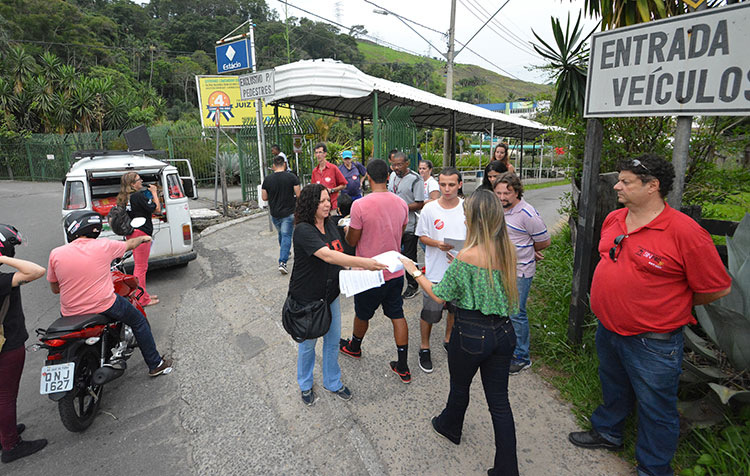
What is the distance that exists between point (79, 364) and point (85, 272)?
71 centimetres

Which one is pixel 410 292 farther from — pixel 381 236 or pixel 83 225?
pixel 83 225

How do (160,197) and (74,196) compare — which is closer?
(74,196)

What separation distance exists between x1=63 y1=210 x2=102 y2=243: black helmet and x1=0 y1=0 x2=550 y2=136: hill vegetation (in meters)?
5.66

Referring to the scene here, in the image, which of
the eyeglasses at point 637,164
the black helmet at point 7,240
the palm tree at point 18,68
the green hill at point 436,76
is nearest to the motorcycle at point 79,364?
the black helmet at point 7,240

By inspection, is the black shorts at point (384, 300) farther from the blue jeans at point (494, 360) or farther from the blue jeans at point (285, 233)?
the blue jeans at point (285, 233)

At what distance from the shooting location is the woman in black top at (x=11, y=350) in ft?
8.97

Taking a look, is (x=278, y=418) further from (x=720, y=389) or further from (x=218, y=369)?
(x=720, y=389)

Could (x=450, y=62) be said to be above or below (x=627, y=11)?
above

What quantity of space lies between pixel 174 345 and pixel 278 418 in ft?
6.33

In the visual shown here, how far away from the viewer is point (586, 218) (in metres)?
3.50

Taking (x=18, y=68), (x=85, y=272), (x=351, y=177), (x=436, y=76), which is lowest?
(x=85, y=272)

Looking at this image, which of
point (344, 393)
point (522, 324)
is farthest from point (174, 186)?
point (522, 324)

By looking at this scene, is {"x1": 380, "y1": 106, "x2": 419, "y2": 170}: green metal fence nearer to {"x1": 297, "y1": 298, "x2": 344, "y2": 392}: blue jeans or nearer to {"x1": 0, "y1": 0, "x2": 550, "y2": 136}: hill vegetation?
{"x1": 0, "y1": 0, "x2": 550, "y2": 136}: hill vegetation

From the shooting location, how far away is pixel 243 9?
263 ft
